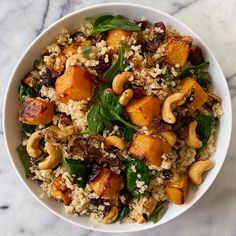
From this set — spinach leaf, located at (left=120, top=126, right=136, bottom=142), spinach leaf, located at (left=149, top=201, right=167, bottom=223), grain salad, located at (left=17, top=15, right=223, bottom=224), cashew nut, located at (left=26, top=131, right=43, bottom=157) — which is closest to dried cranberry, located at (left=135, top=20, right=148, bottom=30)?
grain salad, located at (left=17, top=15, right=223, bottom=224)

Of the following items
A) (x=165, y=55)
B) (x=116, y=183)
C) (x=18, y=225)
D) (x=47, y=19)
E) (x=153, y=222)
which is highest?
(x=165, y=55)

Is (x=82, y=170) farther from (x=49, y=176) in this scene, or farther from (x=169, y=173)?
(x=169, y=173)

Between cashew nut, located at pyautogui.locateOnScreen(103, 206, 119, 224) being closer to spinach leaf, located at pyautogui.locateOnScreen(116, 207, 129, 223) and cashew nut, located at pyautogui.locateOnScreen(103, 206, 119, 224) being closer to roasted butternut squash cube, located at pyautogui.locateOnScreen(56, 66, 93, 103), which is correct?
spinach leaf, located at pyautogui.locateOnScreen(116, 207, 129, 223)

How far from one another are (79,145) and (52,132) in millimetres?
85

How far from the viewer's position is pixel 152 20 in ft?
5.06

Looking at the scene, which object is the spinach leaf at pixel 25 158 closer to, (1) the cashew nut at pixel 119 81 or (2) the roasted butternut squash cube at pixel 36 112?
(2) the roasted butternut squash cube at pixel 36 112

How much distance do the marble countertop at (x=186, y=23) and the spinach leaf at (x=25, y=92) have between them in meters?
0.23

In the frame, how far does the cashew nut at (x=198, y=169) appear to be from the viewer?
1.50m

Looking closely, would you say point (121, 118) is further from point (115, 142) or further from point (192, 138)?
point (192, 138)

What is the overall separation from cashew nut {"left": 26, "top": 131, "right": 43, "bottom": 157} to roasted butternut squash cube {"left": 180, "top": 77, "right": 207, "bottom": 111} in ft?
1.41

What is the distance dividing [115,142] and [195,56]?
1.14 ft

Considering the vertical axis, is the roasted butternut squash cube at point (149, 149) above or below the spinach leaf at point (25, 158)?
above

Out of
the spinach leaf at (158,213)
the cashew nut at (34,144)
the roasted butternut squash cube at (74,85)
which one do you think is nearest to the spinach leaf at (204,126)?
the spinach leaf at (158,213)

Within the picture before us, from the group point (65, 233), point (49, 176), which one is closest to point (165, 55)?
point (49, 176)
